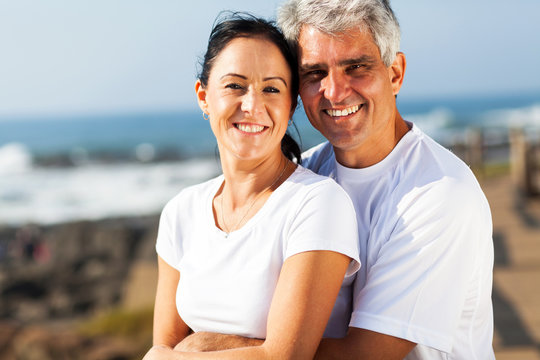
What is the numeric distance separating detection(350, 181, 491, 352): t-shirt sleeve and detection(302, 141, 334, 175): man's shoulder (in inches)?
25.4

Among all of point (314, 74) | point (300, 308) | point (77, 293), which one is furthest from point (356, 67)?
point (77, 293)

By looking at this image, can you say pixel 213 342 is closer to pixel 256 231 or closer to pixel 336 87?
pixel 256 231

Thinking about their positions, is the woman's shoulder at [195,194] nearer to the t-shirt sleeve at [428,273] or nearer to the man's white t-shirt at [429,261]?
the man's white t-shirt at [429,261]

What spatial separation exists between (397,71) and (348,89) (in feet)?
0.86

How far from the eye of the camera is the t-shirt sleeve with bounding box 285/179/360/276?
187cm

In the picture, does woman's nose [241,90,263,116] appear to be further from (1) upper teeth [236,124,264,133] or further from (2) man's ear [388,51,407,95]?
(2) man's ear [388,51,407,95]

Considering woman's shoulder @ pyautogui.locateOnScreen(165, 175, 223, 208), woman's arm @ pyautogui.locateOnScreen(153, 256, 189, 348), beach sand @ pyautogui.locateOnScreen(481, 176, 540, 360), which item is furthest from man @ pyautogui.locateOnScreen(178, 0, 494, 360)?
beach sand @ pyautogui.locateOnScreen(481, 176, 540, 360)

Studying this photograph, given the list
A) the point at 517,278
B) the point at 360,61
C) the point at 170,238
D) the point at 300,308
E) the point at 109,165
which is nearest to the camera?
the point at 300,308

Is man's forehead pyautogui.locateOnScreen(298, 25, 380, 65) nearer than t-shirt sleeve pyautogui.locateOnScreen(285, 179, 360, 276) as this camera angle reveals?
No

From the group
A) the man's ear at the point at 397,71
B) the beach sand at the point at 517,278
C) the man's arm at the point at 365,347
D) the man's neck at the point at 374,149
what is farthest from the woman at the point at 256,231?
the beach sand at the point at 517,278

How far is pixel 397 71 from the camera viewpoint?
93.3 inches

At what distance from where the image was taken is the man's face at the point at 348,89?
216 centimetres

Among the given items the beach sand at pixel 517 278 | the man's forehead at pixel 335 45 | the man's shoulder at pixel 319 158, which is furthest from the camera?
the beach sand at pixel 517 278

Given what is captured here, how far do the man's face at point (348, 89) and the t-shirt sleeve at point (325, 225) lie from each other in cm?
34
